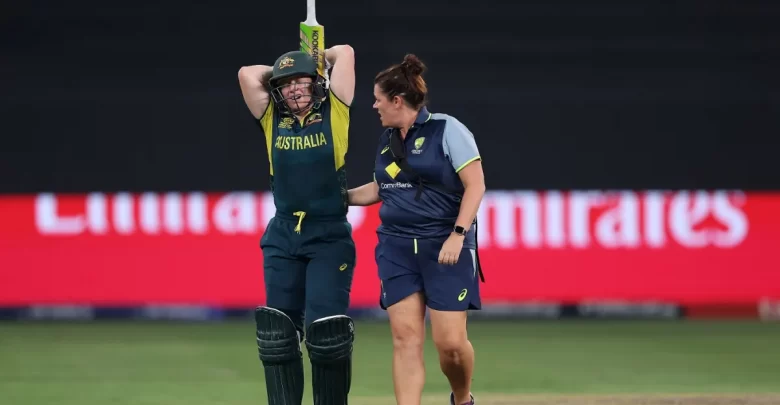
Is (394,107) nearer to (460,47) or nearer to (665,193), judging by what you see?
(665,193)

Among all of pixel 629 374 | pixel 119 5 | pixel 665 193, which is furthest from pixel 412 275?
pixel 119 5

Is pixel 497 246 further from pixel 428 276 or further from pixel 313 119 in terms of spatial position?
pixel 313 119

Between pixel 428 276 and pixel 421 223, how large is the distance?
25cm

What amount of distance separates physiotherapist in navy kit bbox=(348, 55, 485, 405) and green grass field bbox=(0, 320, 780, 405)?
4.85 feet

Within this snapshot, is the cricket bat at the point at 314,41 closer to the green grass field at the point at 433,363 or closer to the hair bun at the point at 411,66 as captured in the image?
the hair bun at the point at 411,66

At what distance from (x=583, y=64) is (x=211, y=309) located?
4410 millimetres

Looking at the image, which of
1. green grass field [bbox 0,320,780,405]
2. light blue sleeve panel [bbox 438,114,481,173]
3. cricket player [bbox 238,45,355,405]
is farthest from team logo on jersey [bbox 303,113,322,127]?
green grass field [bbox 0,320,780,405]

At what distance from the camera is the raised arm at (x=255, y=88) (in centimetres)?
614

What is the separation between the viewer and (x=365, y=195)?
638 cm

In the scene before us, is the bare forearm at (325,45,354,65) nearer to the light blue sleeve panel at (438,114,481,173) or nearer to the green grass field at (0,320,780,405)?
the light blue sleeve panel at (438,114,481,173)

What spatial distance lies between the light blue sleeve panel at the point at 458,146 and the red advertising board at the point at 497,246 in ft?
17.2

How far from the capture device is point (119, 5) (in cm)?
1280

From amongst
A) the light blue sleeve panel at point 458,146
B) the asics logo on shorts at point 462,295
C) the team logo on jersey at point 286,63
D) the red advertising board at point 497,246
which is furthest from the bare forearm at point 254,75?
the red advertising board at point 497,246

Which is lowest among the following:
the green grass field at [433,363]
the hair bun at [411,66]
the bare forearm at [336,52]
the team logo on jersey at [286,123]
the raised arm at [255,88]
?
the green grass field at [433,363]
